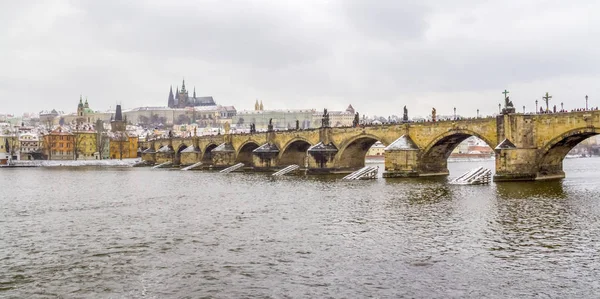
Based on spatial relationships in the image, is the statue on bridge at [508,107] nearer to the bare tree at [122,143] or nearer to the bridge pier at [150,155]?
the bridge pier at [150,155]

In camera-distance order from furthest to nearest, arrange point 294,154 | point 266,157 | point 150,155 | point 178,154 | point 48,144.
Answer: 1. point 48,144
2. point 150,155
3. point 178,154
4. point 294,154
5. point 266,157

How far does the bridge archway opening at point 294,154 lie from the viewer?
67.2m

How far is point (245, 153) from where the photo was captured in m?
80.2

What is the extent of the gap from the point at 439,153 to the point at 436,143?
3.12 metres

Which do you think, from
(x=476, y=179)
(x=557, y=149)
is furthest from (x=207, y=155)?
(x=557, y=149)

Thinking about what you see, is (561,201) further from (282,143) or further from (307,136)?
(282,143)

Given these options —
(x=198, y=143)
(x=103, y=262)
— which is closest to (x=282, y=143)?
(x=198, y=143)

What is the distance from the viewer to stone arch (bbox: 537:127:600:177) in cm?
3619

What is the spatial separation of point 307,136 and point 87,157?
68688mm

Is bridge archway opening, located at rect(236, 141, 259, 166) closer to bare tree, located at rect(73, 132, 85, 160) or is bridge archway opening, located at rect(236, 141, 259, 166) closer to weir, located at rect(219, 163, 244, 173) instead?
weir, located at rect(219, 163, 244, 173)

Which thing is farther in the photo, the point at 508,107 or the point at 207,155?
the point at 207,155

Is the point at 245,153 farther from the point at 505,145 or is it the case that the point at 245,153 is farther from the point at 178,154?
the point at 505,145

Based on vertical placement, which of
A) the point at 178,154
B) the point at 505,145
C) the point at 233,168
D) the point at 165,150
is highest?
the point at 505,145

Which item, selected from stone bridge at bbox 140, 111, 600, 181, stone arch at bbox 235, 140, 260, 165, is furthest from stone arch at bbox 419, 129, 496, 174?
stone arch at bbox 235, 140, 260, 165
